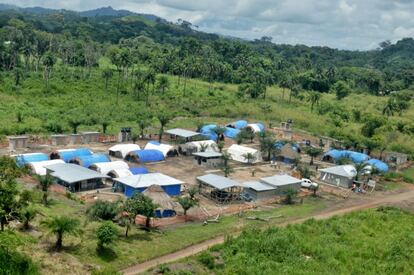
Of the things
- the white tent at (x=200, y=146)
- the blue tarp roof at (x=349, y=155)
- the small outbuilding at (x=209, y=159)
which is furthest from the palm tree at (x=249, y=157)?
the blue tarp roof at (x=349, y=155)

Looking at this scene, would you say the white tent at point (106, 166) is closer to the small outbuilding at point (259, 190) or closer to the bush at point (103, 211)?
the bush at point (103, 211)

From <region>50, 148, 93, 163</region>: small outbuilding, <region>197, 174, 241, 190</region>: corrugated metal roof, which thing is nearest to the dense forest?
<region>50, 148, 93, 163</region>: small outbuilding

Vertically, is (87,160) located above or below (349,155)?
below

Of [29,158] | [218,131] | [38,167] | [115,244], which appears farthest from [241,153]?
[115,244]

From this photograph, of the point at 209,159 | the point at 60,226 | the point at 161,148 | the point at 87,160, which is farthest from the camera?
the point at 161,148

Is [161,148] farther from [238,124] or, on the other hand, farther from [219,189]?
[238,124]

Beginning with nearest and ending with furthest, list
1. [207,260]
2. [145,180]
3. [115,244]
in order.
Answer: [207,260] → [115,244] → [145,180]
